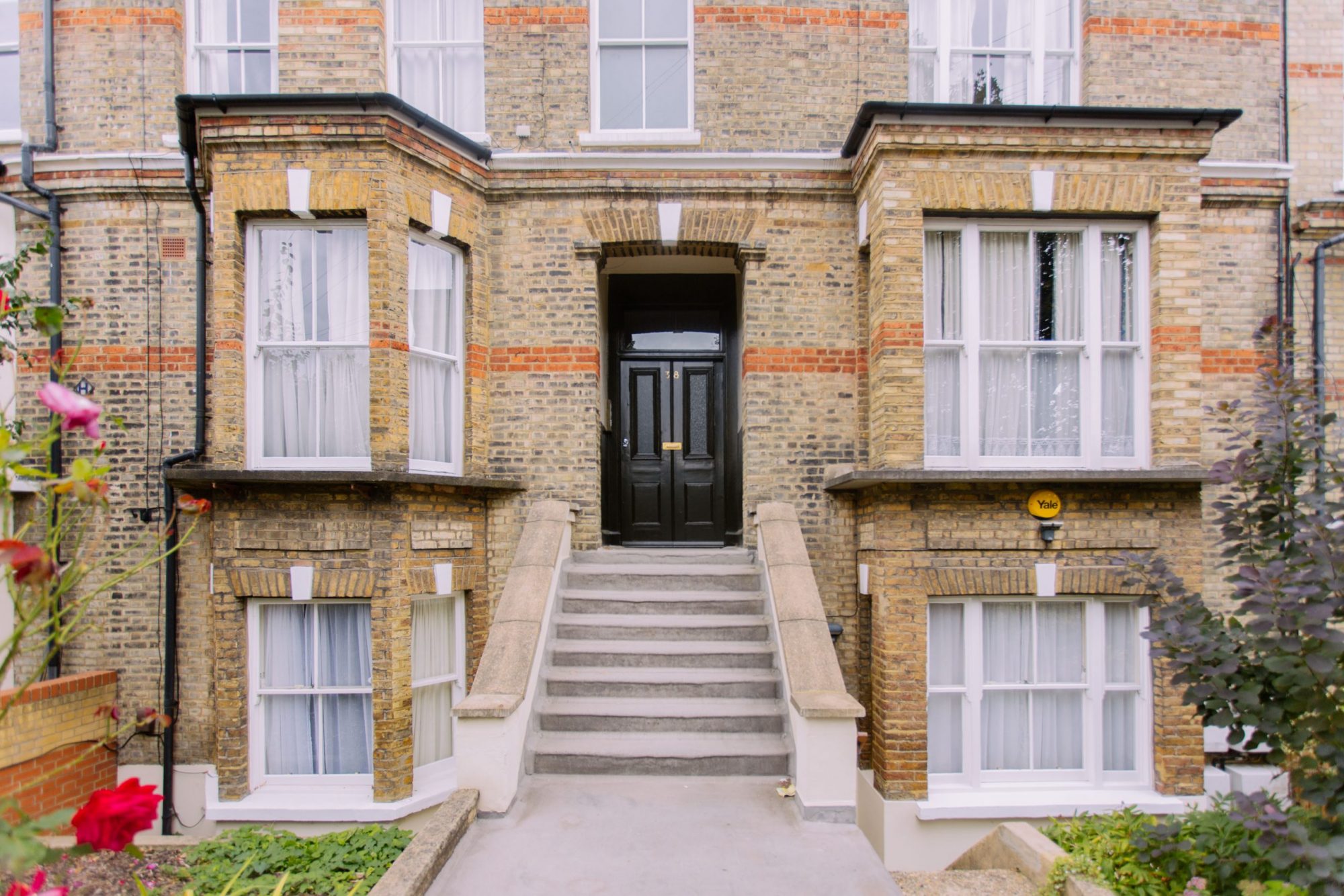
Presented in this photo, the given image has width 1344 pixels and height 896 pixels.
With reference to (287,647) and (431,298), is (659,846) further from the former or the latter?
(431,298)

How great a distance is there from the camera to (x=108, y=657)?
7.07 m

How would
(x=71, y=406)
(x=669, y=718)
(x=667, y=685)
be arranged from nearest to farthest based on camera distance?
(x=71, y=406), (x=669, y=718), (x=667, y=685)

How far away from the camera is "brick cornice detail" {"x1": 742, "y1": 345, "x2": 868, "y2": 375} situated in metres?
7.41

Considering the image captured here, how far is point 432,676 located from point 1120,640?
234 inches

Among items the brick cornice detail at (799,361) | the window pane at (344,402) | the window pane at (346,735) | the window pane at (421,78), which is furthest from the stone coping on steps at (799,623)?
the window pane at (421,78)

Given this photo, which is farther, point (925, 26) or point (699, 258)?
point (699, 258)

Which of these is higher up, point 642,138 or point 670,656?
point 642,138

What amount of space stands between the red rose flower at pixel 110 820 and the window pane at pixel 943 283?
6267 mm

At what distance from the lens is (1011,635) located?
6.74m

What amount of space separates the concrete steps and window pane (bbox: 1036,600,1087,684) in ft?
7.92

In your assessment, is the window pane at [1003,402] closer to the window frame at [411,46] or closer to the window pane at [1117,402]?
the window pane at [1117,402]

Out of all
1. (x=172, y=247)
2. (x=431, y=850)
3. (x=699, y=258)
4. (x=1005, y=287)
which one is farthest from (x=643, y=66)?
(x=431, y=850)

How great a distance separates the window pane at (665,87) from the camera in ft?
24.9

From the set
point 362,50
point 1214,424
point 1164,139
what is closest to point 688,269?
point 362,50
